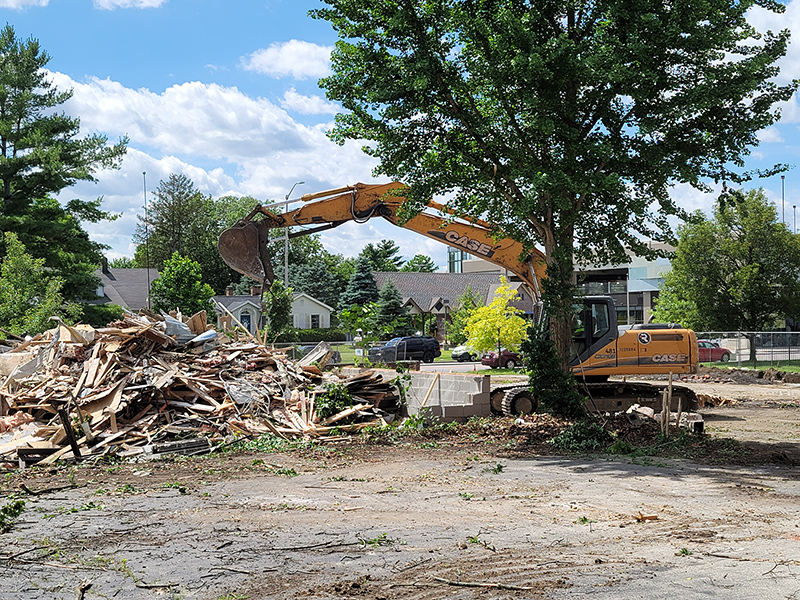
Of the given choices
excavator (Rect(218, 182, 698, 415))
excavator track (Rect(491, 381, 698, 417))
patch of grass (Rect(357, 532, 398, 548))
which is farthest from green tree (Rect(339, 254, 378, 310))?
patch of grass (Rect(357, 532, 398, 548))

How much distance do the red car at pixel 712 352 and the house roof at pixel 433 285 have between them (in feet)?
129

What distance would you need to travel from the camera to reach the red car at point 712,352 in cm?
3466

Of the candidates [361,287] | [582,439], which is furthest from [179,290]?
[582,439]

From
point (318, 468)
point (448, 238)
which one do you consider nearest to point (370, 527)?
point (318, 468)

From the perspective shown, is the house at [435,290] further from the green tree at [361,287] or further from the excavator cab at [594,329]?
the excavator cab at [594,329]

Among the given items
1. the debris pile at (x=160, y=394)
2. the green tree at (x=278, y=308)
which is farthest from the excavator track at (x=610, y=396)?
the green tree at (x=278, y=308)

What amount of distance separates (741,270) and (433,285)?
47.2 m

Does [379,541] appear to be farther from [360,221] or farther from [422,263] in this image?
[422,263]

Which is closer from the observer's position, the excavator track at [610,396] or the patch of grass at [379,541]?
the patch of grass at [379,541]

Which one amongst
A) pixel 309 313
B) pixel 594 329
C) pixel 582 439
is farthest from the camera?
pixel 309 313

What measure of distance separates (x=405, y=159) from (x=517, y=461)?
6.30 metres

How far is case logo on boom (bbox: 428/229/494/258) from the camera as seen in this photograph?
18.8m

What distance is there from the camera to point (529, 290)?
61.1ft

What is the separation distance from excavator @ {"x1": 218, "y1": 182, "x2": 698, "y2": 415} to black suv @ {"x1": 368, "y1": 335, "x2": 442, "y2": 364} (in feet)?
64.0
